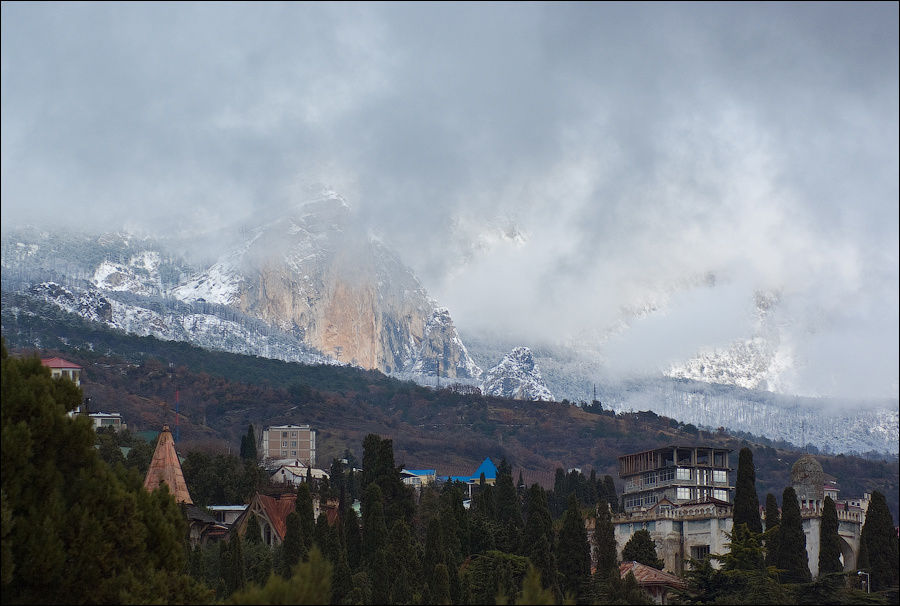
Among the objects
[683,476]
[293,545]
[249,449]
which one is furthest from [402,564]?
[249,449]

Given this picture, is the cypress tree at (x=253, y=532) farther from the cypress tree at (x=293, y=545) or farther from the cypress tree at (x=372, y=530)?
the cypress tree at (x=293, y=545)

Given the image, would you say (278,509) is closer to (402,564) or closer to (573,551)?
(573,551)

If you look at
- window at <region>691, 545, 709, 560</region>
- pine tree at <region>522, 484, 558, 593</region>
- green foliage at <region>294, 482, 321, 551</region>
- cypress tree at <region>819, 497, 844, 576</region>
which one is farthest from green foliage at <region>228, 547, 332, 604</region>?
window at <region>691, 545, 709, 560</region>

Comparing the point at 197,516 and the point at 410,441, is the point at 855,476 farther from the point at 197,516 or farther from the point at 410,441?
the point at 197,516

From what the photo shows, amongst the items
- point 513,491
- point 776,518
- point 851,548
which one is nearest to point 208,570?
point 513,491

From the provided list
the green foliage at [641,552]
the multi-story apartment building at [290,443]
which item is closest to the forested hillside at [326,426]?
the multi-story apartment building at [290,443]

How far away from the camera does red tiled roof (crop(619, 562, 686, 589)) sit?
55.2 meters

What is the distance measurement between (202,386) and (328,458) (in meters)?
38.3

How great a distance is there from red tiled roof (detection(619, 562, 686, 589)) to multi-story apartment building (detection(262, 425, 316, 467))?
9765 cm

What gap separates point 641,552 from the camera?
206 ft

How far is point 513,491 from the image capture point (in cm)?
7431

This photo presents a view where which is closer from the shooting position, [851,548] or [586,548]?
[586,548]

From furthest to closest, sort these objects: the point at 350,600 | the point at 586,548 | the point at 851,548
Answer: the point at 851,548, the point at 586,548, the point at 350,600

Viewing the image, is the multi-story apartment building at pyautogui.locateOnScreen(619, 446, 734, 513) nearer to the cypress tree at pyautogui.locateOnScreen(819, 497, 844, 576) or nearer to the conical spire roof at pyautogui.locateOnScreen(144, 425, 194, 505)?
the cypress tree at pyautogui.locateOnScreen(819, 497, 844, 576)
